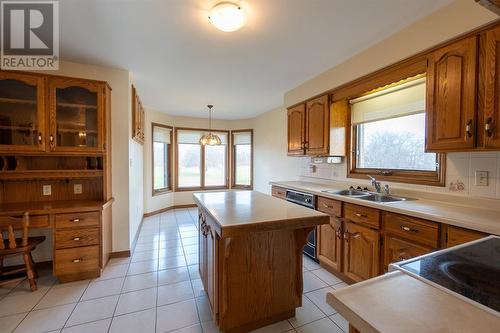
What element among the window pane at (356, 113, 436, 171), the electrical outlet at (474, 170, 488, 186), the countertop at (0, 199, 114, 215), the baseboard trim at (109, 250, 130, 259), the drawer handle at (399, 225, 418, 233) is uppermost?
the window pane at (356, 113, 436, 171)

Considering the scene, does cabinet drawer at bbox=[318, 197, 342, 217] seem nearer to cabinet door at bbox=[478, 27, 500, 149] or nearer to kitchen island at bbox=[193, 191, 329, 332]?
kitchen island at bbox=[193, 191, 329, 332]

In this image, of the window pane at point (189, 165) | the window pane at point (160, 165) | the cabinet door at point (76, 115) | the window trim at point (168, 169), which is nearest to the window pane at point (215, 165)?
→ the window pane at point (189, 165)

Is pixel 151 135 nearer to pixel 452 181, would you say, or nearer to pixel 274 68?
pixel 274 68

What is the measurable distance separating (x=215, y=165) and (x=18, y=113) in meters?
4.24

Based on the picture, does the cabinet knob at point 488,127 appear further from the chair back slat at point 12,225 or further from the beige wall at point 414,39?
the chair back slat at point 12,225

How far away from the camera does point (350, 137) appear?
304cm

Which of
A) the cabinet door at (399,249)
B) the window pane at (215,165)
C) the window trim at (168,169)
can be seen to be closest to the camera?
the cabinet door at (399,249)

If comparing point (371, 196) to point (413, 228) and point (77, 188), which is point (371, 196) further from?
point (77, 188)

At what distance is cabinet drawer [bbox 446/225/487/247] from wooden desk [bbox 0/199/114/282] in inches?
122

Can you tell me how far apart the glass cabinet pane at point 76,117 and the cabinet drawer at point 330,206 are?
2784 millimetres

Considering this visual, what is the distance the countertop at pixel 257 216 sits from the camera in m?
1.38

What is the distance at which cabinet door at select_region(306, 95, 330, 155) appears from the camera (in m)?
3.00

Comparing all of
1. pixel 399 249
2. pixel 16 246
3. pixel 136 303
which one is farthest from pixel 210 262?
pixel 16 246

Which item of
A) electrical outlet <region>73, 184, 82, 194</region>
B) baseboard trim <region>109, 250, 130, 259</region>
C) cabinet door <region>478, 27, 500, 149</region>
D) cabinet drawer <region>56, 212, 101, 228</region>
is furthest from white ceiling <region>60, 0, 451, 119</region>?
baseboard trim <region>109, 250, 130, 259</region>
